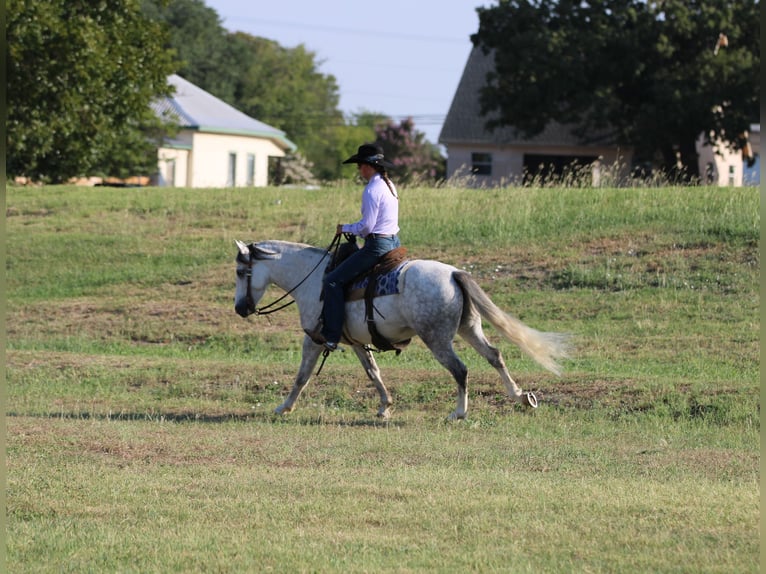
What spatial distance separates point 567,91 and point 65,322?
93.8ft

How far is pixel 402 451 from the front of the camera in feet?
35.6

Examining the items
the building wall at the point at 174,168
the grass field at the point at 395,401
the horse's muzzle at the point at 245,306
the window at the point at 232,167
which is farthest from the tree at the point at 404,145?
the horse's muzzle at the point at 245,306

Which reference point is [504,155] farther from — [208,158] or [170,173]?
[170,173]

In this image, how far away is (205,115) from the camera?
60.2m

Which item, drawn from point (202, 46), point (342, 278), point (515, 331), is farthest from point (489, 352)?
→ point (202, 46)

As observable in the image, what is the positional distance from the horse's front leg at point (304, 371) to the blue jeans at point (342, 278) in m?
0.43

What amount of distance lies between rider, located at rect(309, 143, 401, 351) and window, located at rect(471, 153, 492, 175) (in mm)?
41624

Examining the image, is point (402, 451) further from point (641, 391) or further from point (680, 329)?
point (680, 329)

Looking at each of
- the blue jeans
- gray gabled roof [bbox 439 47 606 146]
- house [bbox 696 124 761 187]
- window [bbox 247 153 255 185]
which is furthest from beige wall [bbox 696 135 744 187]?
the blue jeans

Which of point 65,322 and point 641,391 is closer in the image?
point 641,391

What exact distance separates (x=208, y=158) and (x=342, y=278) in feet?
156

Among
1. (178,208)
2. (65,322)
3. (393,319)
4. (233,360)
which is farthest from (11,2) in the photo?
Result: (393,319)

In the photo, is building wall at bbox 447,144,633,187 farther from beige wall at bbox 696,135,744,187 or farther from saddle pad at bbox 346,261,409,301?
saddle pad at bbox 346,261,409,301

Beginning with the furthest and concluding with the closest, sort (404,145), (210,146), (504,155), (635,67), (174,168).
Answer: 1. (404,145)
2. (210,146)
3. (174,168)
4. (504,155)
5. (635,67)
